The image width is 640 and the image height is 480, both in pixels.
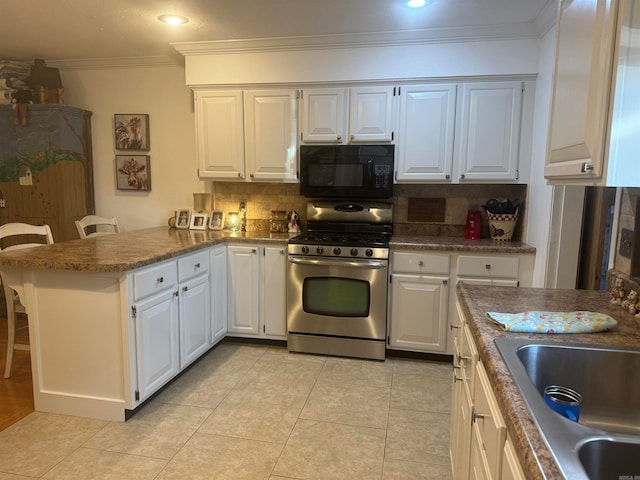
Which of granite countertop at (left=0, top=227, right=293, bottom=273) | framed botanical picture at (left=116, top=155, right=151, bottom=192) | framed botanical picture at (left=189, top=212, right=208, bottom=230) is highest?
framed botanical picture at (left=116, top=155, right=151, bottom=192)

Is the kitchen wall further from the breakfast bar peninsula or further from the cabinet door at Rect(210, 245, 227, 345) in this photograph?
the cabinet door at Rect(210, 245, 227, 345)

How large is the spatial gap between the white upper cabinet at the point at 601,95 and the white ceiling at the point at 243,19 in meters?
1.48

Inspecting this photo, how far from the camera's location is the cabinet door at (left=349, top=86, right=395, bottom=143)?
3268mm

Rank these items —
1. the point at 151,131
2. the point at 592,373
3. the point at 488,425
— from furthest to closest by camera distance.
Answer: the point at 151,131 < the point at 592,373 < the point at 488,425

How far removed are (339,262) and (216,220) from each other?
1.30 meters

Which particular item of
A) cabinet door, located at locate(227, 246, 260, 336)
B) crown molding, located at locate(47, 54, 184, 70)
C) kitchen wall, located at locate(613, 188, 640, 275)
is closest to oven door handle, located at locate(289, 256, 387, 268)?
cabinet door, located at locate(227, 246, 260, 336)

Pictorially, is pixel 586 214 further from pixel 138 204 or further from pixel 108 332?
pixel 138 204

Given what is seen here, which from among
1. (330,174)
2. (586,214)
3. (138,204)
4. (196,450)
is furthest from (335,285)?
(138,204)

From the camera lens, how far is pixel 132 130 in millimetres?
4070

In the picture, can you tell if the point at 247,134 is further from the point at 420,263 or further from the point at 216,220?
the point at 420,263

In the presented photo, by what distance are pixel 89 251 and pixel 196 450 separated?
1.33 meters

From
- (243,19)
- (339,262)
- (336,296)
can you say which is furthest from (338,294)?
(243,19)

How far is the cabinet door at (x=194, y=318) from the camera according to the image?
9.32 ft

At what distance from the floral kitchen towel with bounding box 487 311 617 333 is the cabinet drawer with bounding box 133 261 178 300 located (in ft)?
5.99
